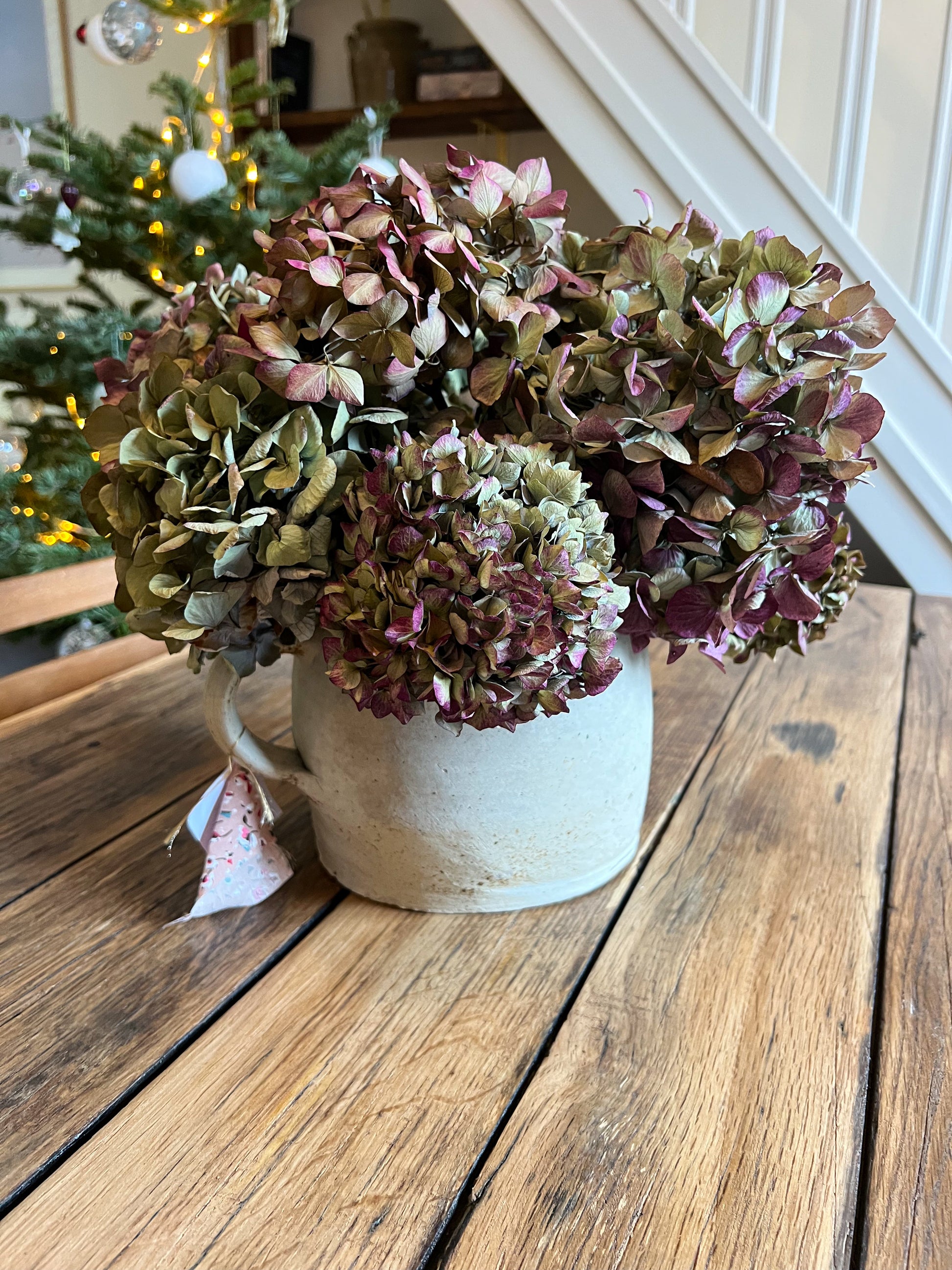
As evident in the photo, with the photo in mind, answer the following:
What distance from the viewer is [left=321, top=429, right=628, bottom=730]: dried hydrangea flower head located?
1.25 ft

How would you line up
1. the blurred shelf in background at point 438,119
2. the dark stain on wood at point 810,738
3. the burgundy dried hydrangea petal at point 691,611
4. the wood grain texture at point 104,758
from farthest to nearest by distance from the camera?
the blurred shelf in background at point 438,119
the dark stain on wood at point 810,738
the wood grain texture at point 104,758
the burgundy dried hydrangea petal at point 691,611

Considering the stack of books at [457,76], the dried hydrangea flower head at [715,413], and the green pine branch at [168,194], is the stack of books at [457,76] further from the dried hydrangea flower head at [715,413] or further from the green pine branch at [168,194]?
the dried hydrangea flower head at [715,413]

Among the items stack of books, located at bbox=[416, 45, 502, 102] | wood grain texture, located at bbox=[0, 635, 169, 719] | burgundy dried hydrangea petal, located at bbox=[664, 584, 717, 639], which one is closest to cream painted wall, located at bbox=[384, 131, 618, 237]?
stack of books, located at bbox=[416, 45, 502, 102]

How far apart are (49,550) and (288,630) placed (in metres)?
0.99

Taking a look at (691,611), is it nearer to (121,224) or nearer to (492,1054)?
(492,1054)

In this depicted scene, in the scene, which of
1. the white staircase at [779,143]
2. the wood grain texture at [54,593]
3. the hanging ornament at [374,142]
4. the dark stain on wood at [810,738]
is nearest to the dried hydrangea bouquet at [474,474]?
the dark stain on wood at [810,738]

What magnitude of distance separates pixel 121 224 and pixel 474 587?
1.44m

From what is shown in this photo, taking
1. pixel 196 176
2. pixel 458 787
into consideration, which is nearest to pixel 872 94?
pixel 196 176

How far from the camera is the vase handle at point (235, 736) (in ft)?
1.62

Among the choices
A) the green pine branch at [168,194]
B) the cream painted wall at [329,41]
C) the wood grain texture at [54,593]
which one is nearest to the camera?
the wood grain texture at [54,593]

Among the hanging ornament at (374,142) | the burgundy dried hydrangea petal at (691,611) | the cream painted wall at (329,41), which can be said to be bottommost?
the burgundy dried hydrangea petal at (691,611)

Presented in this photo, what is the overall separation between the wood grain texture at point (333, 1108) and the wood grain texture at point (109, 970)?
2cm

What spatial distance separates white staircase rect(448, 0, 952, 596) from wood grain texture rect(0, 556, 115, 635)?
3.98 ft

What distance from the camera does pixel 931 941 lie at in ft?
1.70
